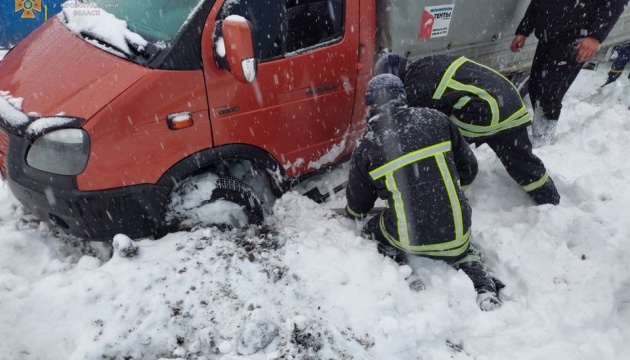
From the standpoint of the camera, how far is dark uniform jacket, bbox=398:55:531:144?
3146 mm

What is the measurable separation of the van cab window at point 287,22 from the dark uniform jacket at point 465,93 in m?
0.61

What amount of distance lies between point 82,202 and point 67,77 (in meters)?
0.73

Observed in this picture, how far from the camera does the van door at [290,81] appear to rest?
9.32 ft

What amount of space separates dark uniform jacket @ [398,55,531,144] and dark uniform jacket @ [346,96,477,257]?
0.44m

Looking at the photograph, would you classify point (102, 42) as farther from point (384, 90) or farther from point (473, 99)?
point (473, 99)

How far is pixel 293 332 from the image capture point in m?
2.36

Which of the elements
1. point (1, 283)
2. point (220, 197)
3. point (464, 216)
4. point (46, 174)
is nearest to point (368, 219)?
point (464, 216)

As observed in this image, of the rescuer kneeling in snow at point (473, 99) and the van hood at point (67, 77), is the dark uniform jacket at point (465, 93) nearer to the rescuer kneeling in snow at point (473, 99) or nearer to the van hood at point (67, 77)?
the rescuer kneeling in snow at point (473, 99)

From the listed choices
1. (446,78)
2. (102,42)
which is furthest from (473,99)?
(102,42)

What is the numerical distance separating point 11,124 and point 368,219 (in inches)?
90.7

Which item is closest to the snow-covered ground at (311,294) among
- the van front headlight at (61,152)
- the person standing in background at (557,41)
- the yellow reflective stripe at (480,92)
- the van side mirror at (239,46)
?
the van front headlight at (61,152)

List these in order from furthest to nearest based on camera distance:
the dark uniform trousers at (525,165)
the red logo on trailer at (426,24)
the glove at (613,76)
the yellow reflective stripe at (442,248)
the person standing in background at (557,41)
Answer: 1. the glove at (613,76)
2. the person standing in background at (557,41)
3. the red logo on trailer at (426,24)
4. the dark uniform trousers at (525,165)
5. the yellow reflective stripe at (442,248)

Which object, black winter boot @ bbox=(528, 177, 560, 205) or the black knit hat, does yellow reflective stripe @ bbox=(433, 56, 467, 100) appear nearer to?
the black knit hat

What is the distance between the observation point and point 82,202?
2570 millimetres
